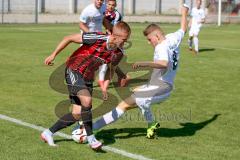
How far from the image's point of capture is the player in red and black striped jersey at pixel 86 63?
7168 mm

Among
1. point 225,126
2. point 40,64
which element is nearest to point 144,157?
point 225,126

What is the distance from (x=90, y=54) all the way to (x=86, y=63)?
13cm

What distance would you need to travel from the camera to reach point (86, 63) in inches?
290

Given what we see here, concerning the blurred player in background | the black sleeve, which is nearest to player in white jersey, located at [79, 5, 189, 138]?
the black sleeve

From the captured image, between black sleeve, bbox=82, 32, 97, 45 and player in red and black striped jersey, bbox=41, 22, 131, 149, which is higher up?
black sleeve, bbox=82, 32, 97, 45

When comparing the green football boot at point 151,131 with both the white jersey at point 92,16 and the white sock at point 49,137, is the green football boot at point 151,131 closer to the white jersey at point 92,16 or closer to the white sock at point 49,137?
the white sock at point 49,137

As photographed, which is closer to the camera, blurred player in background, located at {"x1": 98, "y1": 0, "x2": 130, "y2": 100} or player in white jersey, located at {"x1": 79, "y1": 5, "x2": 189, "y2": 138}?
player in white jersey, located at {"x1": 79, "y1": 5, "x2": 189, "y2": 138}

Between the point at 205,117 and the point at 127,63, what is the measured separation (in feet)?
26.1

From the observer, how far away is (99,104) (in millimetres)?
10641

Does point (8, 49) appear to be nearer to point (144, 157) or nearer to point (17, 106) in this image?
point (17, 106)

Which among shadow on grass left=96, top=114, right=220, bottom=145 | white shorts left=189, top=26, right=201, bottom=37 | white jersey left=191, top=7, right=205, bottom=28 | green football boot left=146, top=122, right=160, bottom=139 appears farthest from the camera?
white jersey left=191, top=7, right=205, bottom=28

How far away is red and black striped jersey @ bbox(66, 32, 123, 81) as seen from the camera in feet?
23.8

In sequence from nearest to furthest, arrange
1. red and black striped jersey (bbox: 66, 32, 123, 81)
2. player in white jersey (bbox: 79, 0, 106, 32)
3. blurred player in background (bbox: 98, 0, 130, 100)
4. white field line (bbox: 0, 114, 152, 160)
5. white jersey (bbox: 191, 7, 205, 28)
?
1. white field line (bbox: 0, 114, 152, 160)
2. red and black striped jersey (bbox: 66, 32, 123, 81)
3. blurred player in background (bbox: 98, 0, 130, 100)
4. player in white jersey (bbox: 79, 0, 106, 32)
5. white jersey (bbox: 191, 7, 205, 28)

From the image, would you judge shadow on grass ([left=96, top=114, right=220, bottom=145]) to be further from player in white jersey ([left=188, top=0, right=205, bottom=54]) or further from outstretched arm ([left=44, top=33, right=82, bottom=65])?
player in white jersey ([left=188, top=0, right=205, bottom=54])
